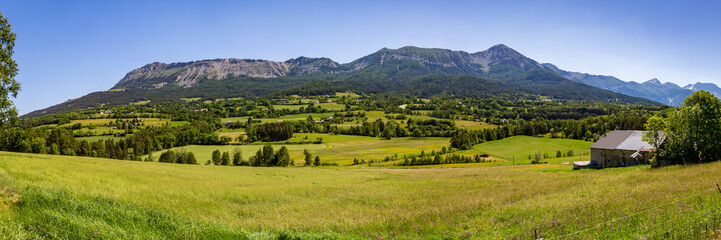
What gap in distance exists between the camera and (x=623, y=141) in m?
49.6

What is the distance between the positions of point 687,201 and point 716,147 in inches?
1229

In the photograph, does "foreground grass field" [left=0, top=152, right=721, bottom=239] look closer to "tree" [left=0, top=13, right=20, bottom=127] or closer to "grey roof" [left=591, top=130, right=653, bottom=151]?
"tree" [left=0, top=13, right=20, bottom=127]

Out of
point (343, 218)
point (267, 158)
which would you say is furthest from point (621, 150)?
point (267, 158)

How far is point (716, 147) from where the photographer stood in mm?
31156

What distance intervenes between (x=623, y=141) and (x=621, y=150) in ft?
6.40

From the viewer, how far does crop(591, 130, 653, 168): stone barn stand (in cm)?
4494

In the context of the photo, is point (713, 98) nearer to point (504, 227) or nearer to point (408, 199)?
point (408, 199)

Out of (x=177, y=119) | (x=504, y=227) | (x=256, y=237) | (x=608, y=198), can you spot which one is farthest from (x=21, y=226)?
(x=177, y=119)

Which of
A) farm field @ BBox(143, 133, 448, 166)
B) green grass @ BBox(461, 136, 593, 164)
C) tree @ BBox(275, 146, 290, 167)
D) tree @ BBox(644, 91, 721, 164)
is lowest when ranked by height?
green grass @ BBox(461, 136, 593, 164)

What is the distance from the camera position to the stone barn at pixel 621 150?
1769 inches

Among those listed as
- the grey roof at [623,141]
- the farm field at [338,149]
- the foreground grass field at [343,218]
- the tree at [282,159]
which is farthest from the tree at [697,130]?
the tree at [282,159]

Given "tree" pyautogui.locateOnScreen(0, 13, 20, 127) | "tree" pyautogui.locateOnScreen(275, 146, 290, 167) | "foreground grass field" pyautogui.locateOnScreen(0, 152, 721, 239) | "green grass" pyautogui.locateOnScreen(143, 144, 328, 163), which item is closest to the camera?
"foreground grass field" pyautogui.locateOnScreen(0, 152, 721, 239)

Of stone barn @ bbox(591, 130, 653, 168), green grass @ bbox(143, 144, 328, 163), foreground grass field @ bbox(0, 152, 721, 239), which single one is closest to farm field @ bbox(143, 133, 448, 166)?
green grass @ bbox(143, 144, 328, 163)

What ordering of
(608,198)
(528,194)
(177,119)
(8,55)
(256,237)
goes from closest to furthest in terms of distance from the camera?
(256,237) < (608,198) < (528,194) < (8,55) < (177,119)
